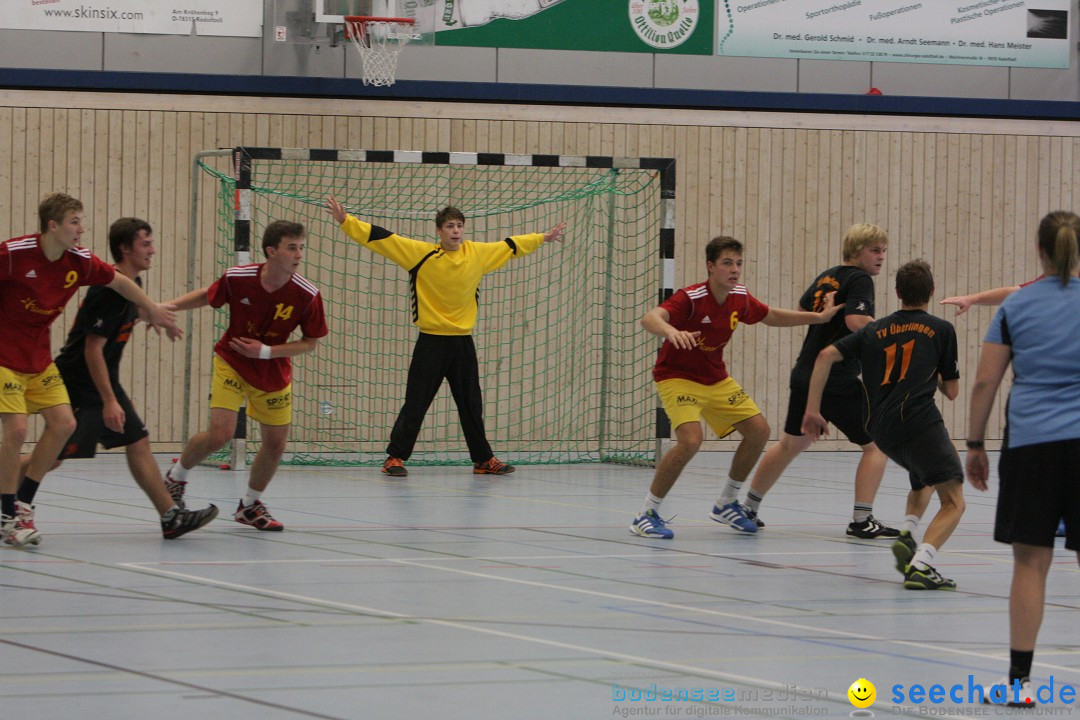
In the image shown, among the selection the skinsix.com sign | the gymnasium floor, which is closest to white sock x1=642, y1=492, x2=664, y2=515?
the gymnasium floor

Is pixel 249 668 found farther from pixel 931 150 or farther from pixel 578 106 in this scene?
pixel 931 150

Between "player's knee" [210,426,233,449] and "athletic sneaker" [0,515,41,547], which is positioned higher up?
"player's knee" [210,426,233,449]

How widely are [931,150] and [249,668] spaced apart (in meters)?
13.1

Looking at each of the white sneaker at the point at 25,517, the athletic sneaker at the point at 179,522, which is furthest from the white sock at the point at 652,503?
the white sneaker at the point at 25,517

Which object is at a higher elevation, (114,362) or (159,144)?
(159,144)

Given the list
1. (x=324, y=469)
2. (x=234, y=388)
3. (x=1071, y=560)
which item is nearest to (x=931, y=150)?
(x=324, y=469)

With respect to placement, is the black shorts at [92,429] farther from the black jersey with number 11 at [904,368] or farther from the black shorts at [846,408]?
the black shorts at [846,408]

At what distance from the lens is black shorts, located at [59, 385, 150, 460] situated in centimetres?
828

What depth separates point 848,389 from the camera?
31.8ft

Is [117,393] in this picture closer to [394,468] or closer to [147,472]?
[147,472]

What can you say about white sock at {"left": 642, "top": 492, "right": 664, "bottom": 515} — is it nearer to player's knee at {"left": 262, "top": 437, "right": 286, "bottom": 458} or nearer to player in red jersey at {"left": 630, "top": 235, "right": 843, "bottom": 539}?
player in red jersey at {"left": 630, "top": 235, "right": 843, "bottom": 539}

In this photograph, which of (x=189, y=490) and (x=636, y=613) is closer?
(x=636, y=613)

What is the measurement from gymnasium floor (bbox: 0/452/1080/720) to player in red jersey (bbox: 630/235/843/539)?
273 mm

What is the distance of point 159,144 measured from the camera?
15086 mm
